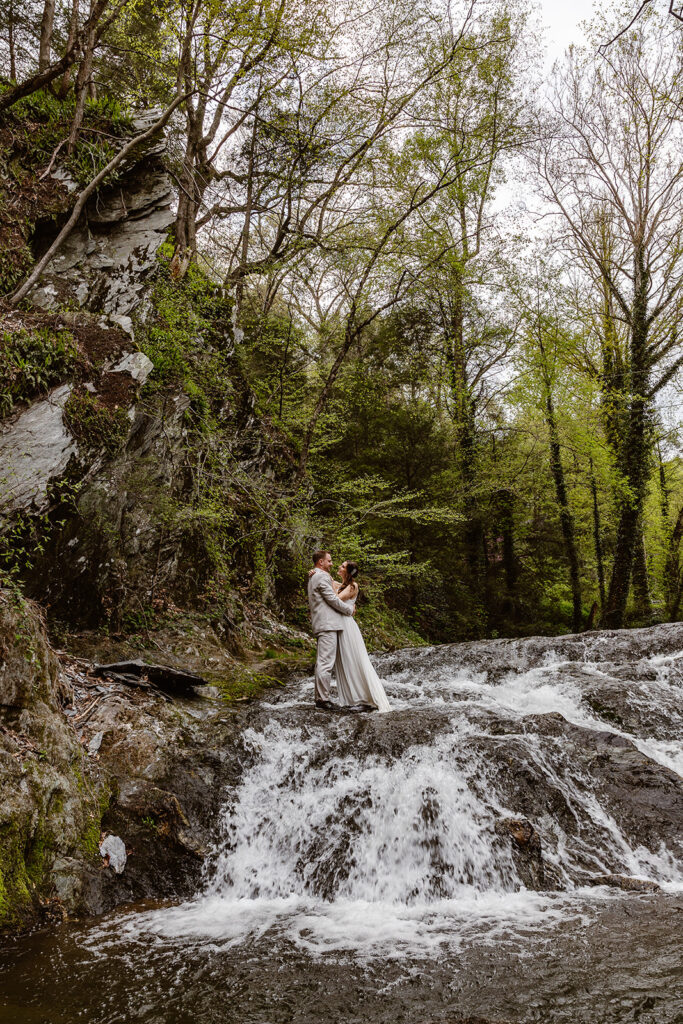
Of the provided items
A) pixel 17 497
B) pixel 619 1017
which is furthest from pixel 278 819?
pixel 17 497

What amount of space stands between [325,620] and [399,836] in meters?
3.31

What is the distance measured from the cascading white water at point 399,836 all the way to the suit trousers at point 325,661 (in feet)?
1.93

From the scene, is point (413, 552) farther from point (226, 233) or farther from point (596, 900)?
point (596, 900)

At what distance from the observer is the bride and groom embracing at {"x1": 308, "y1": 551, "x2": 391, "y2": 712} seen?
7.77 meters

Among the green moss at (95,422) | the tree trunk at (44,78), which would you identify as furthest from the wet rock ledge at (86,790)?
the tree trunk at (44,78)

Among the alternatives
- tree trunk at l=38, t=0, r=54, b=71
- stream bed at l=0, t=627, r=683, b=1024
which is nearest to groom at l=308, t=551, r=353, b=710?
stream bed at l=0, t=627, r=683, b=1024

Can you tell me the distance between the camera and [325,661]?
310 inches

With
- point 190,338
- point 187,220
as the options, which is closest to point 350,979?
point 190,338

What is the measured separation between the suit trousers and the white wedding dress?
0.12 m

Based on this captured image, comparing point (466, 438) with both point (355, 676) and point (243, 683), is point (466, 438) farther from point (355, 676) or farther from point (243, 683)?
point (243, 683)

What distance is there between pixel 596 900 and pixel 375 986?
84.2 inches

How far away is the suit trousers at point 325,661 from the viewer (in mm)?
7723

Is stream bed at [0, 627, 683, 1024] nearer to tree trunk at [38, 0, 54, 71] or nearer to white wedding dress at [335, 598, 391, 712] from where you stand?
white wedding dress at [335, 598, 391, 712]

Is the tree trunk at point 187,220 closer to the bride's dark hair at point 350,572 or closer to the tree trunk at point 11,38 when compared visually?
the tree trunk at point 11,38
